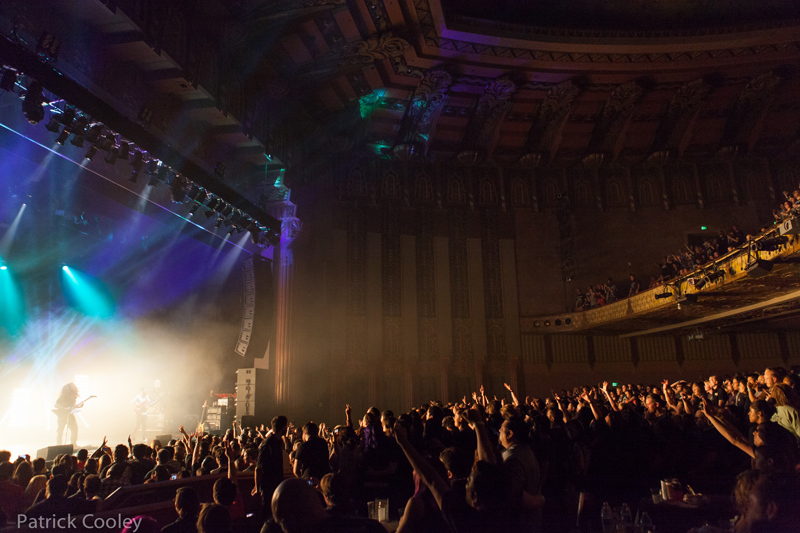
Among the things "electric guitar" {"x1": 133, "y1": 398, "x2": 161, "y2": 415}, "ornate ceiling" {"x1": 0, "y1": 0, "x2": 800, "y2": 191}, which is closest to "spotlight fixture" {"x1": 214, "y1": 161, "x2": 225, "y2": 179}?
"ornate ceiling" {"x1": 0, "y1": 0, "x2": 800, "y2": 191}

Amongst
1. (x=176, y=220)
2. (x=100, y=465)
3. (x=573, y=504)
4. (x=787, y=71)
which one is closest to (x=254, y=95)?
(x=176, y=220)

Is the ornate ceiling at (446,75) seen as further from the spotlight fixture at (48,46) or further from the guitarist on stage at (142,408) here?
the guitarist on stage at (142,408)

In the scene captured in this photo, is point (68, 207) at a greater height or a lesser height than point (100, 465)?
greater

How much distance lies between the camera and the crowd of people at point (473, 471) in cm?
251

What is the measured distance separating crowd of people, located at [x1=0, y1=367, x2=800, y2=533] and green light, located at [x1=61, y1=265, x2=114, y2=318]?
361 inches

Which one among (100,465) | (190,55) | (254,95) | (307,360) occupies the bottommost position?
(100,465)

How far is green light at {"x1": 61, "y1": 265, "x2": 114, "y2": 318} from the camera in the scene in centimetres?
1406

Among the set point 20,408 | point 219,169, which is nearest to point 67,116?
point 219,169

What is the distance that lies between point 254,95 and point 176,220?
4.09 metres

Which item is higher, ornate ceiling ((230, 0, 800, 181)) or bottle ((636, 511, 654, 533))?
ornate ceiling ((230, 0, 800, 181))

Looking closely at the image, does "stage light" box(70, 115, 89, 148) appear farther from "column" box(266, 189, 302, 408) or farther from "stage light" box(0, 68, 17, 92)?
"column" box(266, 189, 302, 408)

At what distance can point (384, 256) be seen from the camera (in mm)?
18875

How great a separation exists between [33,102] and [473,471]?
789 centimetres

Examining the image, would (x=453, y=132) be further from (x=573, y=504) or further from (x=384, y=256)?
(x=573, y=504)
